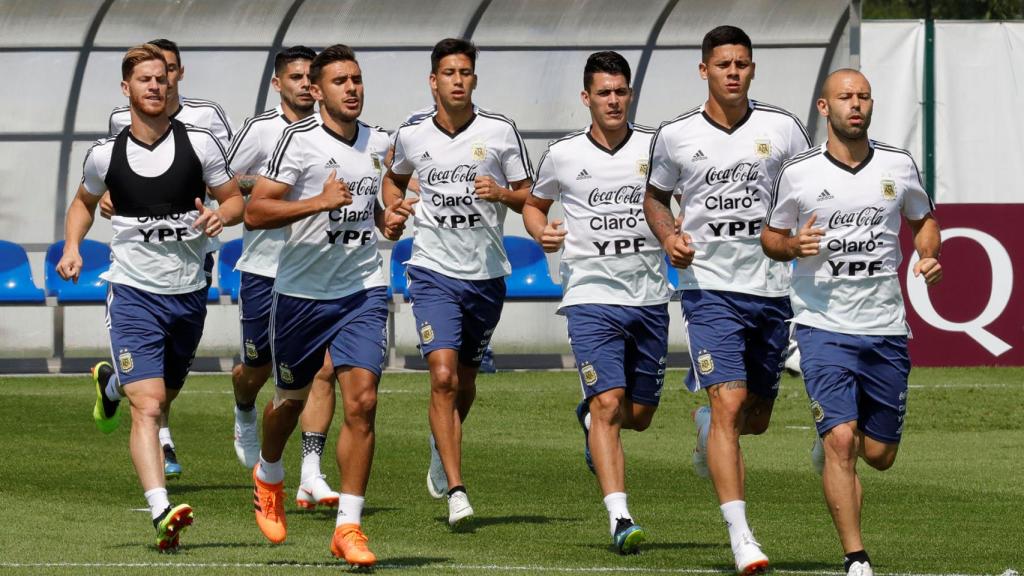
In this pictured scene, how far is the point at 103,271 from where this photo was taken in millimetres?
19641

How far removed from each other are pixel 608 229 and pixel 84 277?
11.8 metres

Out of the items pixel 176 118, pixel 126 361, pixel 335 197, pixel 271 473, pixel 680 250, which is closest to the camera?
pixel 335 197

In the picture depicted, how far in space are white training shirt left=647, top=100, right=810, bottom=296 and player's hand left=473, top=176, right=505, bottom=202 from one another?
4.31 ft

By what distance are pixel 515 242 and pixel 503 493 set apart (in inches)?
383

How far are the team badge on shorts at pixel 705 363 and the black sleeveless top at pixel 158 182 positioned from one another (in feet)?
8.31

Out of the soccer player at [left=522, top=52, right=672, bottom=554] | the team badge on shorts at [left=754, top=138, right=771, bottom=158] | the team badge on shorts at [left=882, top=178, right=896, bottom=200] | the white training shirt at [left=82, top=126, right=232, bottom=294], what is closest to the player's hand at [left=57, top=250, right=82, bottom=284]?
the white training shirt at [left=82, top=126, right=232, bottom=294]

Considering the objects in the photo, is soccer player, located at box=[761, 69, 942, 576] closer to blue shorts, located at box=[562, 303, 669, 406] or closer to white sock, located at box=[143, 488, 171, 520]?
blue shorts, located at box=[562, 303, 669, 406]

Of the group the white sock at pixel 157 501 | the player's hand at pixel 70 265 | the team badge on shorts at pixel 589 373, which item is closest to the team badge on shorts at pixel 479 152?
the team badge on shorts at pixel 589 373

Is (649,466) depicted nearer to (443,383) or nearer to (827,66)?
(443,383)

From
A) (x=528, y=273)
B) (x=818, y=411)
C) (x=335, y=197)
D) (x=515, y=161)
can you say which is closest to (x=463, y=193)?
(x=515, y=161)

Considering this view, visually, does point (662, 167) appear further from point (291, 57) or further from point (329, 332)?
point (291, 57)

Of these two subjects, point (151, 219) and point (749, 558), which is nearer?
point (749, 558)

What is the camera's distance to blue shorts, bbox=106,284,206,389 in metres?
8.91

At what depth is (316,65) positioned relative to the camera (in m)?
8.48
